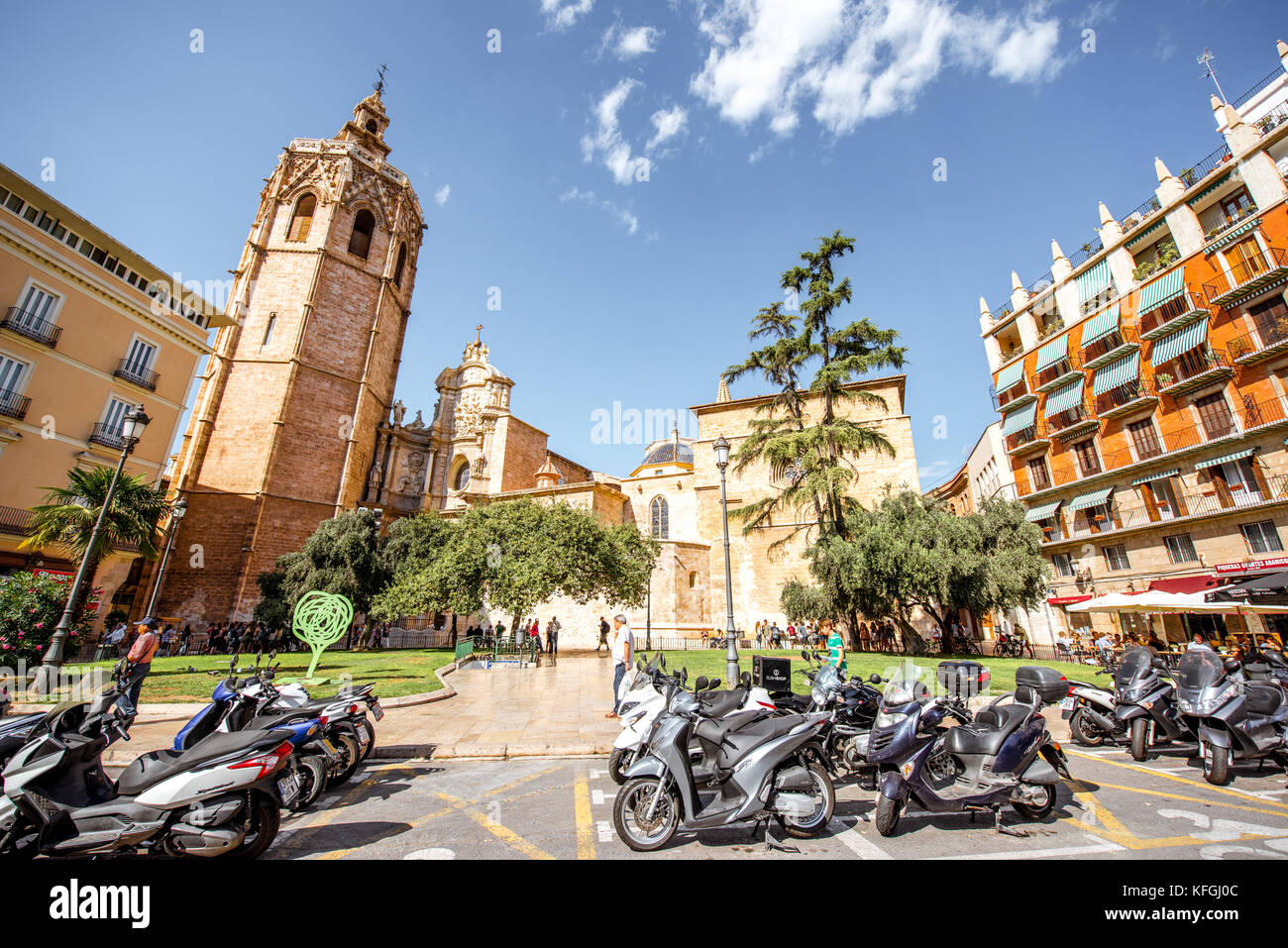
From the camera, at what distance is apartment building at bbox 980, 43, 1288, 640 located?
17281 millimetres

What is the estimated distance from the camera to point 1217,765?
4949 millimetres

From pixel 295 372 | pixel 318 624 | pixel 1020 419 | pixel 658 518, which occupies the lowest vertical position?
pixel 318 624

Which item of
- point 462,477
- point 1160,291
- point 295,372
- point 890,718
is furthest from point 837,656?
point 462,477

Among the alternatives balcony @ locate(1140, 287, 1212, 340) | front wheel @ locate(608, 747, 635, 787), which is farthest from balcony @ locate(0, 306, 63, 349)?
balcony @ locate(1140, 287, 1212, 340)

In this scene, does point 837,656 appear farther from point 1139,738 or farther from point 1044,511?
point 1044,511

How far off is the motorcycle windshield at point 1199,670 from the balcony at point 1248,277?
19.9 metres

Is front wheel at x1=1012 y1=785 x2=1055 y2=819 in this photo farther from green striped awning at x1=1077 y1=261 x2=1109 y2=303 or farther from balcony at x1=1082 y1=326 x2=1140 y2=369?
green striped awning at x1=1077 y1=261 x2=1109 y2=303

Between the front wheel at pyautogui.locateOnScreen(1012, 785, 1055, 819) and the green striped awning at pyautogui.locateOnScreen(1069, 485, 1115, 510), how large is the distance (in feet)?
75.4

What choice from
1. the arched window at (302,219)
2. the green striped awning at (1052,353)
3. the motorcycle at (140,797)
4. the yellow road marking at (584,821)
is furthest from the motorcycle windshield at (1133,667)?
the arched window at (302,219)

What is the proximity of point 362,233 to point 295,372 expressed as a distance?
1206 cm

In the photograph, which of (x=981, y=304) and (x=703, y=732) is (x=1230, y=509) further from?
(x=703, y=732)
